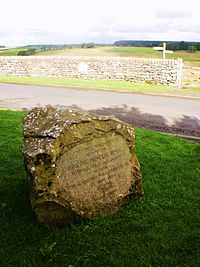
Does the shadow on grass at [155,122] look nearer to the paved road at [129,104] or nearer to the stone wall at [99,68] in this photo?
the paved road at [129,104]

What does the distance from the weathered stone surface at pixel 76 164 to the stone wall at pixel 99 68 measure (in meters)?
16.8

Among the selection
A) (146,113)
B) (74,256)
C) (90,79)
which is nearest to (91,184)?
(74,256)

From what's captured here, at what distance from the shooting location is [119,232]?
13.4 feet

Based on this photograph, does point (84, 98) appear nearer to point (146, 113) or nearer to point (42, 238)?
point (146, 113)

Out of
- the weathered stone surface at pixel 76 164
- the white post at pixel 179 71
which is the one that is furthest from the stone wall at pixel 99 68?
the weathered stone surface at pixel 76 164

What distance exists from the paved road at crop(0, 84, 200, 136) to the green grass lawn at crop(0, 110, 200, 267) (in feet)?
14.6

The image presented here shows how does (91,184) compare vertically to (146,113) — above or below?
above

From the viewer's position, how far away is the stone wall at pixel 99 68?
21.0 meters

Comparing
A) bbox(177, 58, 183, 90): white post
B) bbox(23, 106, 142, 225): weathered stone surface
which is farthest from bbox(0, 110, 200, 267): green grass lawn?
bbox(177, 58, 183, 90): white post

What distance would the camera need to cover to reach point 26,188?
5078mm

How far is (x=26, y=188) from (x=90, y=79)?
1920 centimetres

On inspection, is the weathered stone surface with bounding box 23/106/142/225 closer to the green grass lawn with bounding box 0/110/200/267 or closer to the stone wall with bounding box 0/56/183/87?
the green grass lawn with bounding box 0/110/200/267

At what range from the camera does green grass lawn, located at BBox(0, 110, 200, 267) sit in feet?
11.9

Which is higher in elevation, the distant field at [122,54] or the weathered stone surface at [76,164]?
the weathered stone surface at [76,164]
